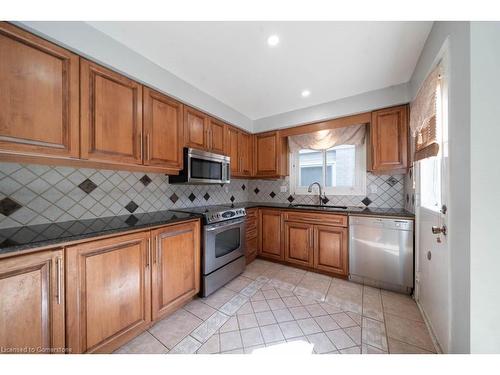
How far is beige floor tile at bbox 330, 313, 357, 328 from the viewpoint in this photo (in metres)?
1.54

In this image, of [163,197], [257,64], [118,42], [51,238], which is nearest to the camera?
[51,238]

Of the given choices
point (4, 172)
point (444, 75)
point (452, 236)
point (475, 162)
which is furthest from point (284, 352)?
point (4, 172)

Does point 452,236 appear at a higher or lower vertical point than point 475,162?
lower

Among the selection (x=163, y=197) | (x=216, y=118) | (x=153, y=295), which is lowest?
(x=153, y=295)

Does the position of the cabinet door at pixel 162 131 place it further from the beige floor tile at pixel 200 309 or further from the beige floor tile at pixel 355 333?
the beige floor tile at pixel 355 333

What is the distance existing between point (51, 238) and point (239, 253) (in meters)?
1.79

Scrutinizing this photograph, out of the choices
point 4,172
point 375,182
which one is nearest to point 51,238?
point 4,172

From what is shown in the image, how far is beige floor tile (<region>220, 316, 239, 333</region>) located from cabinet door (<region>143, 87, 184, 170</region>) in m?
1.60

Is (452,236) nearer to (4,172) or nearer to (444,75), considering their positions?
(444,75)

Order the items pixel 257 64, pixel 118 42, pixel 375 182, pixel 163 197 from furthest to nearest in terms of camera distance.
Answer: pixel 375 182
pixel 163 197
pixel 257 64
pixel 118 42

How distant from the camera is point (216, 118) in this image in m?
2.51

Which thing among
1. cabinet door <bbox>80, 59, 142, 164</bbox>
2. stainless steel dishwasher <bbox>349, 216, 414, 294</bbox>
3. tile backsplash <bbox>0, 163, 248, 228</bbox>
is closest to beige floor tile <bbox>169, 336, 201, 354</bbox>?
tile backsplash <bbox>0, 163, 248, 228</bbox>

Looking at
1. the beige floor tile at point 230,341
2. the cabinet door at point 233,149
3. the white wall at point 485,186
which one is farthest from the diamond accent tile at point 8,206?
the white wall at point 485,186

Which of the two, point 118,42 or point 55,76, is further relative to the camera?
point 118,42
